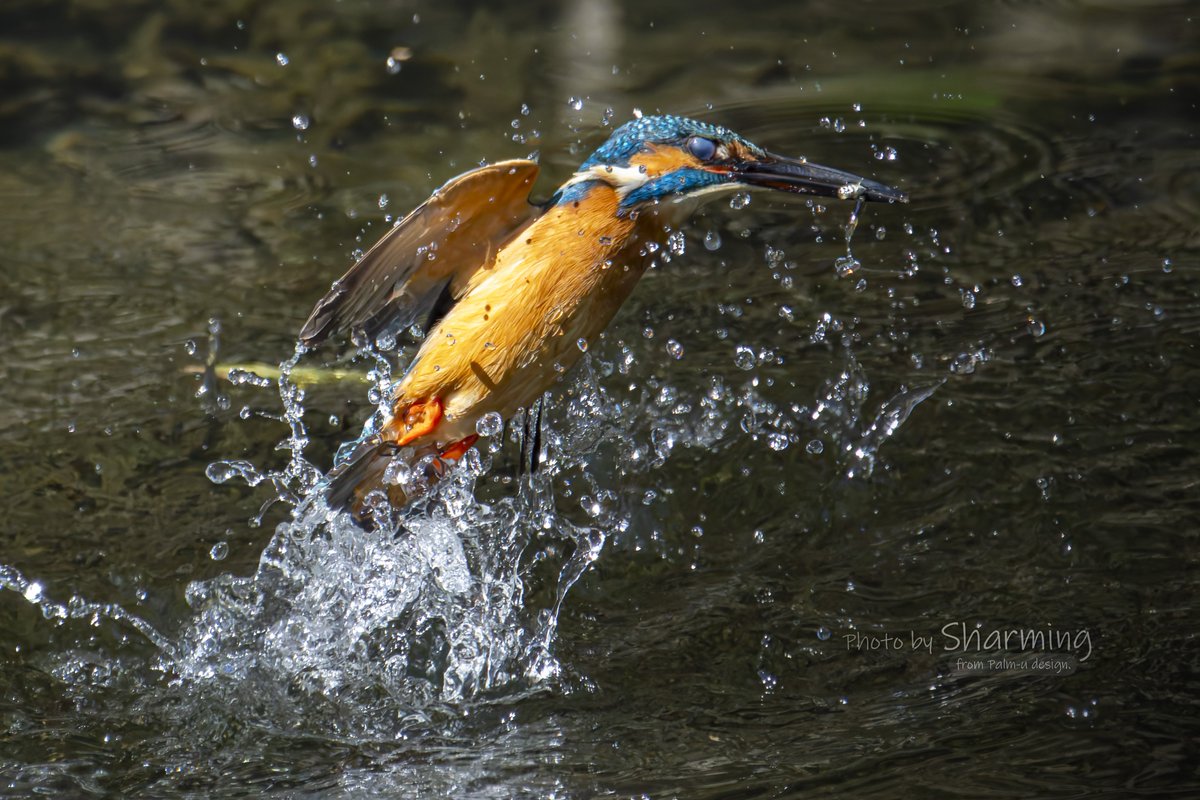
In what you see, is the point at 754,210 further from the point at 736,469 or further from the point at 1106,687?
the point at 1106,687

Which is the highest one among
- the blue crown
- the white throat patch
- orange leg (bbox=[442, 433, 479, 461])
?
the blue crown

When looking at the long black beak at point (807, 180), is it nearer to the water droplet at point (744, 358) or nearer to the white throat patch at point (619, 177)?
the white throat patch at point (619, 177)

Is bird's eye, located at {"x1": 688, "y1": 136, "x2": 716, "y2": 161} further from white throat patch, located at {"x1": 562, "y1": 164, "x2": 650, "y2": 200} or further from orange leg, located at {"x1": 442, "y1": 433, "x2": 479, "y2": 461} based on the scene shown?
orange leg, located at {"x1": 442, "y1": 433, "x2": 479, "y2": 461}

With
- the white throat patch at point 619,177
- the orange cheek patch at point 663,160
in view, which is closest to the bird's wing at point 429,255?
the white throat patch at point 619,177

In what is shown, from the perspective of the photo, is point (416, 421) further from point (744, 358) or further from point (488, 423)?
point (744, 358)

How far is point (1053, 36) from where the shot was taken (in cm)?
517

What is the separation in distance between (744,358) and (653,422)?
1.50 ft

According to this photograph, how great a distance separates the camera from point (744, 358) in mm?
4012

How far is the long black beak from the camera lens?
312 cm

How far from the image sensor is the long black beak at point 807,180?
10.2 feet

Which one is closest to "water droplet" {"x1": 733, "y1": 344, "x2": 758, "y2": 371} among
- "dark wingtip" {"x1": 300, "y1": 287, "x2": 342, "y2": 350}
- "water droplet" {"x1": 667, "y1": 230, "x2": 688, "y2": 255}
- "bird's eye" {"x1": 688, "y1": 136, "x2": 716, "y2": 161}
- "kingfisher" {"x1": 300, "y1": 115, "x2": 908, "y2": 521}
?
"water droplet" {"x1": 667, "y1": 230, "x2": 688, "y2": 255}

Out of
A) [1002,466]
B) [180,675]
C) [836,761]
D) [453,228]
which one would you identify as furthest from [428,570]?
[1002,466]

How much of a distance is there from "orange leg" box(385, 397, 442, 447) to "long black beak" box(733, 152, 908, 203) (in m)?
0.89

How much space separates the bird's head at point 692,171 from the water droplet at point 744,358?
2.91 ft
